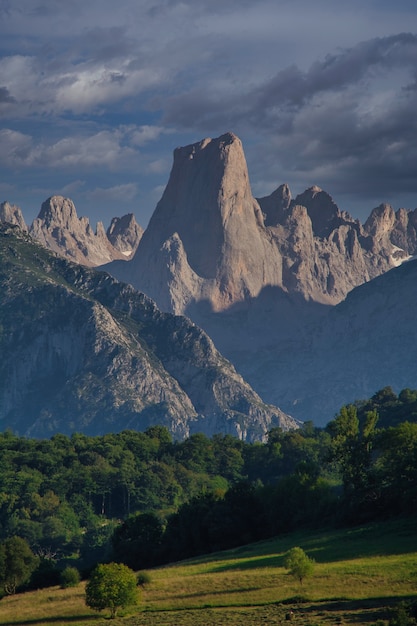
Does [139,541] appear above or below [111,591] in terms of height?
above

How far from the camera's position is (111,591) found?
Answer: 90062 millimetres

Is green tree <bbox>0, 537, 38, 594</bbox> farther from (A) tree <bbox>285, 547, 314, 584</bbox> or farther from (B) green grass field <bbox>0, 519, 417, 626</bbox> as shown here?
(A) tree <bbox>285, 547, 314, 584</bbox>

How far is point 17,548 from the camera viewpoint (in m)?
126

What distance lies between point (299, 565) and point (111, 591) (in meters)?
14.2

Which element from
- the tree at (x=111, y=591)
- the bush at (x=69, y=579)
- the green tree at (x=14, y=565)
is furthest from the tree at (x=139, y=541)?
the tree at (x=111, y=591)

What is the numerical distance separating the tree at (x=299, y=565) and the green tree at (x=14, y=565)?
36312mm

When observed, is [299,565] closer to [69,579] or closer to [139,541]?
[69,579]

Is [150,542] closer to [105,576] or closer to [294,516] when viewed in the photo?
[294,516]

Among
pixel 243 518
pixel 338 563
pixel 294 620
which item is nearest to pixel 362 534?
pixel 338 563

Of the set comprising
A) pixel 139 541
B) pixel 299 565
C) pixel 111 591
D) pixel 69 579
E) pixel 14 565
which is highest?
pixel 139 541

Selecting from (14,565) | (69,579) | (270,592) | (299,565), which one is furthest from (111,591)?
(14,565)

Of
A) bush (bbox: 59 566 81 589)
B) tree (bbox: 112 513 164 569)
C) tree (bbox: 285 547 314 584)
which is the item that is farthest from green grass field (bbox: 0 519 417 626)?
tree (bbox: 112 513 164 569)

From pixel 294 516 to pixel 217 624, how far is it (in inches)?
2208

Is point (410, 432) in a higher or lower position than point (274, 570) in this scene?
higher
